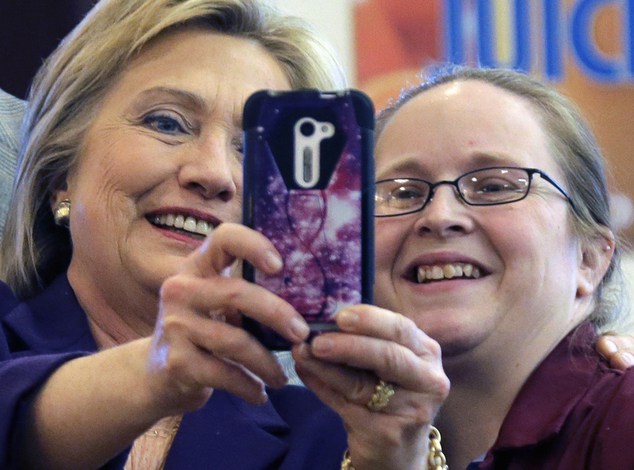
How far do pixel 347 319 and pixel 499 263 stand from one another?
459 mm

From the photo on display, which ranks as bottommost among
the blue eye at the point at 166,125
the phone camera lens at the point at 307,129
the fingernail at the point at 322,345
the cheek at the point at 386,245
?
the cheek at the point at 386,245

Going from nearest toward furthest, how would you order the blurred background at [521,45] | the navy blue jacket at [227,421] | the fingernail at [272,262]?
the fingernail at [272,262] < the navy blue jacket at [227,421] < the blurred background at [521,45]

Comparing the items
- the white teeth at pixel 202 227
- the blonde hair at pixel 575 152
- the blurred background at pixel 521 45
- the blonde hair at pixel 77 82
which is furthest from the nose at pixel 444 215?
the blurred background at pixel 521 45

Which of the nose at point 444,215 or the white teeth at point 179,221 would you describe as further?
the white teeth at point 179,221

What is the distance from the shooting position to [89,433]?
1008mm

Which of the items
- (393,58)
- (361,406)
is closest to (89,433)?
(361,406)

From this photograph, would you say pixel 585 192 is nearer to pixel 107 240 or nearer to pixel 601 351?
pixel 601 351

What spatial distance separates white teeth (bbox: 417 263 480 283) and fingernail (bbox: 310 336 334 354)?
1.42ft

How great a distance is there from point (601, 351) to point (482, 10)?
1.95 m

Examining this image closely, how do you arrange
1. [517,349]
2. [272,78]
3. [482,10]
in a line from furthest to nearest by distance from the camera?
[482,10], [272,78], [517,349]

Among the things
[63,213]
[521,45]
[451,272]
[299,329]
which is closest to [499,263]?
[451,272]

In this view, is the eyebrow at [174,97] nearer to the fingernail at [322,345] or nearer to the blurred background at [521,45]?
the fingernail at [322,345]

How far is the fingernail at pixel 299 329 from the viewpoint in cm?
89

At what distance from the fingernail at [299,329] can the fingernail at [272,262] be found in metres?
0.04
